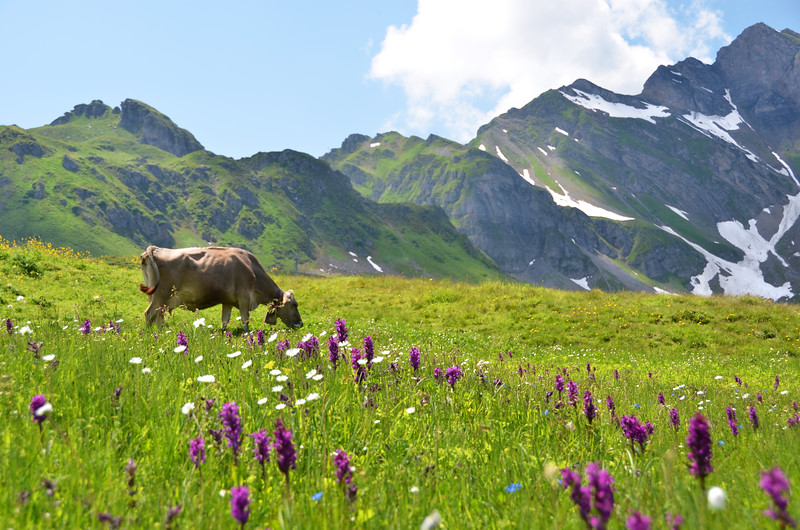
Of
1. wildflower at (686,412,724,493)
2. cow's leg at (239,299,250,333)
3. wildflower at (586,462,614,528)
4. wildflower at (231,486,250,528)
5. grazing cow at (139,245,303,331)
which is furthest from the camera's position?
cow's leg at (239,299,250,333)

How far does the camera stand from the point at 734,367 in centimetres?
1602

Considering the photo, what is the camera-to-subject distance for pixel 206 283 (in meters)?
14.2

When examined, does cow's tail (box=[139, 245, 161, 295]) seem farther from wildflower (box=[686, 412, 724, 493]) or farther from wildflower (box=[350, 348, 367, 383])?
wildflower (box=[686, 412, 724, 493])

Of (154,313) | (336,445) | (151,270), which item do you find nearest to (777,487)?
(336,445)

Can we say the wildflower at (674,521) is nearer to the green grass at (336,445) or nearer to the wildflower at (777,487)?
the green grass at (336,445)

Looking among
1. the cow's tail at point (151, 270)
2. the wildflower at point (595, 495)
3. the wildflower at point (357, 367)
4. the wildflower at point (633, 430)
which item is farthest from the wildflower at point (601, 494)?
the cow's tail at point (151, 270)

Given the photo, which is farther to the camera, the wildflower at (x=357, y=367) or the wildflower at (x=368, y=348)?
the wildflower at (x=368, y=348)

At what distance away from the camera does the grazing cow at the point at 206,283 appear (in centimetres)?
1330

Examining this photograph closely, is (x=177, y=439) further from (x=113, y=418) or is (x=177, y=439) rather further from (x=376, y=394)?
(x=376, y=394)

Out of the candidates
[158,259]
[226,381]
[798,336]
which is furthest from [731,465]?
[798,336]

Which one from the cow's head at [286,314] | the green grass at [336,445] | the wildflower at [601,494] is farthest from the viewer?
the cow's head at [286,314]

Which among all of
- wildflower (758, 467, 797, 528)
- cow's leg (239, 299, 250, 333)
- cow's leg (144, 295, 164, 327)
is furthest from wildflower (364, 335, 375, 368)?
cow's leg (239, 299, 250, 333)

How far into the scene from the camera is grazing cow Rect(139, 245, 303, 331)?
13.3 m

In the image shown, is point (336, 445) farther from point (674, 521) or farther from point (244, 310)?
point (244, 310)
